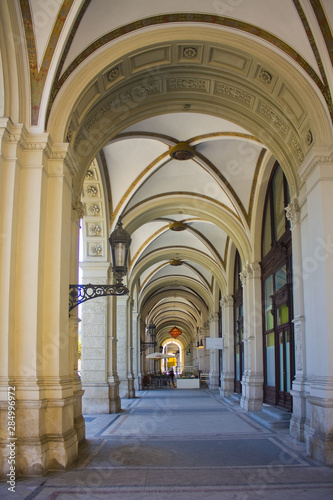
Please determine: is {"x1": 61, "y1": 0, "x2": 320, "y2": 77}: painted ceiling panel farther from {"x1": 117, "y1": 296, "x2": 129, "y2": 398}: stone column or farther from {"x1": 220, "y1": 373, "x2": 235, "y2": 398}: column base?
{"x1": 220, "y1": 373, "x2": 235, "y2": 398}: column base

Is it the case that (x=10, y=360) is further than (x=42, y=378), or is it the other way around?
(x=42, y=378)

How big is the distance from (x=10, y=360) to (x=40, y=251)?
1.56m

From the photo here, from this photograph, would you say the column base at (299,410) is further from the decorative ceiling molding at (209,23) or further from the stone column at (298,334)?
the decorative ceiling molding at (209,23)

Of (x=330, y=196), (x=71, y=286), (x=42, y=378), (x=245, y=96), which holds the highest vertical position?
(x=245, y=96)

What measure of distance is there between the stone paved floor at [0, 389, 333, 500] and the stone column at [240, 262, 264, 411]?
11.7 ft

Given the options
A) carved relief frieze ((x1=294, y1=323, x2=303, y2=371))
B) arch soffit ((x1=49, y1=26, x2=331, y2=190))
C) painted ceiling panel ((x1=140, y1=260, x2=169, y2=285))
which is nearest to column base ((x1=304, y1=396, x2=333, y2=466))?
carved relief frieze ((x1=294, y1=323, x2=303, y2=371))

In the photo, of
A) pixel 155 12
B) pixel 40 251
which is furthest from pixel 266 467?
pixel 155 12

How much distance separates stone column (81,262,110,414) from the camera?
572 inches

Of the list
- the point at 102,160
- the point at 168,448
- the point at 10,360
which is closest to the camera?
the point at 10,360

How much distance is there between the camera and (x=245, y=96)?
1012cm

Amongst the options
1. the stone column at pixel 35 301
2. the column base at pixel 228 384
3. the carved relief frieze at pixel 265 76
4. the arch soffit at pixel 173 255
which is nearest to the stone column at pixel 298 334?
the carved relief frieze at pixel 265 76

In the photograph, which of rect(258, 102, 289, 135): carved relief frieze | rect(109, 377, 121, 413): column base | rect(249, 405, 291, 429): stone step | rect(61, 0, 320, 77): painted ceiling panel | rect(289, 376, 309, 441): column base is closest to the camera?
rect(61, 0, 320, 77): painted ceiling panel

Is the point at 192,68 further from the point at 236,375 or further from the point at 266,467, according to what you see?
the point at 236,375

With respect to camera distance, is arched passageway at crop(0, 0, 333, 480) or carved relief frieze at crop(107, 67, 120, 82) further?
carved relief frieze at crop(107, 67, 120, 82)
